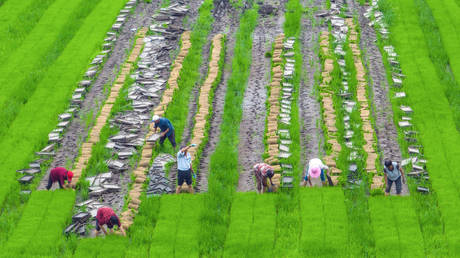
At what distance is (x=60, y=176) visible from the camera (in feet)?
63.2

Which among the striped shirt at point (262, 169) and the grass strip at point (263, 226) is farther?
the striped shirt at point (262, 169)

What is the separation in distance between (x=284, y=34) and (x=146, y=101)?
7754mm

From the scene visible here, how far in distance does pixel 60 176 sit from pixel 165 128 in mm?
3798

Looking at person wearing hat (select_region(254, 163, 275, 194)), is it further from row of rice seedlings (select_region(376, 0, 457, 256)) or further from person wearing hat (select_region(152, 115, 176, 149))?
row of rice seedlings (select_region(376, 0, 457, 256))

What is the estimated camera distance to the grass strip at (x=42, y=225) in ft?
56.2

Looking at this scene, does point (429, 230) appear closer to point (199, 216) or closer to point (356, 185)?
point (356, 185)

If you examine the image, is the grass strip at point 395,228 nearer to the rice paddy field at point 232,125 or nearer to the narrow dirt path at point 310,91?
the rice paddy field at point 232,125

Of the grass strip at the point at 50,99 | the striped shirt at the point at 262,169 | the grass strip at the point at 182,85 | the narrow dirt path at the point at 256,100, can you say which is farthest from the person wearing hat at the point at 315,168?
the grass strip at the point at 50,99

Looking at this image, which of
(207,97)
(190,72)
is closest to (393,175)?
(207,97)

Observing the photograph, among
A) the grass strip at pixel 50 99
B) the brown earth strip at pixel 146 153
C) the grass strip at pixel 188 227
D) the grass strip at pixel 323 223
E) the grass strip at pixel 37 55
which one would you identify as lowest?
the grass strip at pixel 37 55

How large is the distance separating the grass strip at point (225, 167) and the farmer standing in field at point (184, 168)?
76 cm

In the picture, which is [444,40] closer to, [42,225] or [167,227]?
[167,227]

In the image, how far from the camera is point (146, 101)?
79.2ft

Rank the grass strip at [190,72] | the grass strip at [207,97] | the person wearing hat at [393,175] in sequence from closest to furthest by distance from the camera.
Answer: the person wearing hat at [393,175]
the grass strip at [207,97]
the grass strip at [190,72]
